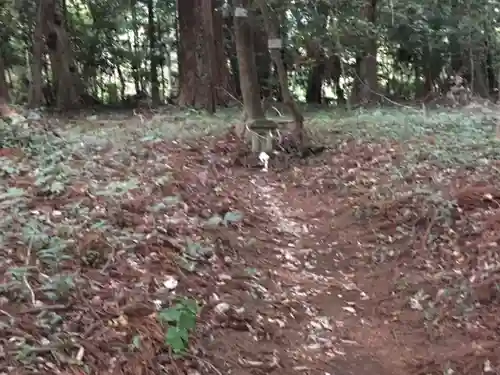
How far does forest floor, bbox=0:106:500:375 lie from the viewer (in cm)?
398

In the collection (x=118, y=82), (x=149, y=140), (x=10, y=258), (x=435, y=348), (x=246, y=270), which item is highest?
(x=118, y=82)

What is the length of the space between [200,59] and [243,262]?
10.5 metres

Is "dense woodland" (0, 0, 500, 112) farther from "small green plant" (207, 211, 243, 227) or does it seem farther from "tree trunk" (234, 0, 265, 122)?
"small green plant" (207, 211, 243, 227)

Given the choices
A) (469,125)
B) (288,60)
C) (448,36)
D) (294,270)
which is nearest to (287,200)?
(294,270)

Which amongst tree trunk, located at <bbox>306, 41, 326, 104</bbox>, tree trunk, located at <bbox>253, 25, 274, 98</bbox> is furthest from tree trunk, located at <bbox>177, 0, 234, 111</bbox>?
tree trunk, located at <bbox>306, 41, 326, 104</bbox>

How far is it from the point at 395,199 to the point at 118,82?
15.2 meters

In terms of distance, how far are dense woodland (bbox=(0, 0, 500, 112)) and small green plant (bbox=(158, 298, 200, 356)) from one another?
6.59m

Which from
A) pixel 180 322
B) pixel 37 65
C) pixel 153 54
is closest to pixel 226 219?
pixel 180 322

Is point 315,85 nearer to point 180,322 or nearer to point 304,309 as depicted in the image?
point 304,309

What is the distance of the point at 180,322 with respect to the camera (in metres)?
4.12

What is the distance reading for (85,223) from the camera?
5340 millimetres

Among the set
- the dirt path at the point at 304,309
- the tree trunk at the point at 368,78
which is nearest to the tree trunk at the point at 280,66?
the dirt path at the point at 304,309

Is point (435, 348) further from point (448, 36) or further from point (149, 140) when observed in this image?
point (448, 36)

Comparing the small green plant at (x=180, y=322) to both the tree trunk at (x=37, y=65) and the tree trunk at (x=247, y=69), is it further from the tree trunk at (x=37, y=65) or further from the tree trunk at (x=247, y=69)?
the tree trunk at (x=37, y=65)
